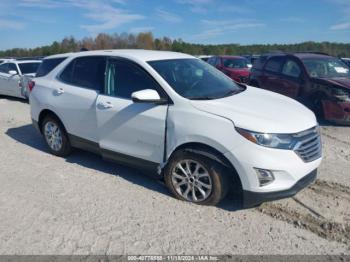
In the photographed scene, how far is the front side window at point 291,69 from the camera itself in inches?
328

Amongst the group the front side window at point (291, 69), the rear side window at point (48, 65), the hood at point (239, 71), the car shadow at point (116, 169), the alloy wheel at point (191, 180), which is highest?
the rear side window at point (48, 65)

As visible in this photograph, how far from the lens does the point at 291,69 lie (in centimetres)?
857

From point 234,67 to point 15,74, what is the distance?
8734mm

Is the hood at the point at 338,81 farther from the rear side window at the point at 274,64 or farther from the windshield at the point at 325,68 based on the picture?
the rear side window at the point at 274,64

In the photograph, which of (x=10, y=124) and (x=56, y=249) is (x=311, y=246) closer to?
(x=56, y=249)

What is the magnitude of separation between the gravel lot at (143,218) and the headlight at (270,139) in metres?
0.84

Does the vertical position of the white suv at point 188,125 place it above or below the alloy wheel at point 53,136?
above

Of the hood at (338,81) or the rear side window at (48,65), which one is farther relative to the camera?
the hood at (338,81)

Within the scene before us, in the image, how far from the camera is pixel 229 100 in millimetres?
3920

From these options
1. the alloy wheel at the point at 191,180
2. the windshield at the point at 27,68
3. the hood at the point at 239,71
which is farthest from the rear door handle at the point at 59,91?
the hood at the point at 239,71

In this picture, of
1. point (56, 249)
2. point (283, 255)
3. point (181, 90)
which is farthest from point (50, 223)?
point (283, 255)

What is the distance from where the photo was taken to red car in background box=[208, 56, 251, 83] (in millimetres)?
13695

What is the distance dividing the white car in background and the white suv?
6.96m

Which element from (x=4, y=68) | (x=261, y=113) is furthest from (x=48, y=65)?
(x=4, y=68)
